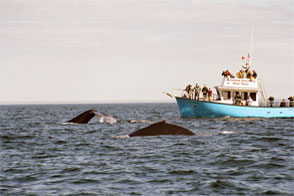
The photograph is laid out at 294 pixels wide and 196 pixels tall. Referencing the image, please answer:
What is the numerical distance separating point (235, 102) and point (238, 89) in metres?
1.50

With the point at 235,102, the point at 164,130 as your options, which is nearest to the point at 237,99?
the point at 235,102

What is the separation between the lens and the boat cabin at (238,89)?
46625 millimetres

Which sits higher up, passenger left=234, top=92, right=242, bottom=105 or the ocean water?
passenger left=234, top=92, right=242, bottom=105

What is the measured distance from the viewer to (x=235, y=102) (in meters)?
47.1

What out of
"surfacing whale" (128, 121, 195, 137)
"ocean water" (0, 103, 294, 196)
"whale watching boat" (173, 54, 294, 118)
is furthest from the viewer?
"whale watching boat" (173, 54, 294, 118)

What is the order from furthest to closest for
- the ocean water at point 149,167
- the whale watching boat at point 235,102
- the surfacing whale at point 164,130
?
the whale watching boat at point 235,102, the surfacing whale at point 164,130, the ocean water at point 149,167

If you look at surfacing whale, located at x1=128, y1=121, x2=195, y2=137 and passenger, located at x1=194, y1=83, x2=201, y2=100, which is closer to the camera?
surfacing whale, located at x1=128, y1=121, x2=195, y2=137

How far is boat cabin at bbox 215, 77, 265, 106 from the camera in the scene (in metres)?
46.6

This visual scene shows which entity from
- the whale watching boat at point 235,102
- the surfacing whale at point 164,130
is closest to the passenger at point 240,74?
the whale watching boat at point 235,102

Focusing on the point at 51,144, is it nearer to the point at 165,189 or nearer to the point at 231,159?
the point at 231,159

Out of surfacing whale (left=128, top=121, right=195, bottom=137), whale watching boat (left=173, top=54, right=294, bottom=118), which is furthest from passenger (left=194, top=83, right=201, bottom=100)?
surfacing whale (left=128, top=121, right=195, bottom=137)

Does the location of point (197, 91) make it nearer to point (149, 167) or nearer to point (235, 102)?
point (235, 102)

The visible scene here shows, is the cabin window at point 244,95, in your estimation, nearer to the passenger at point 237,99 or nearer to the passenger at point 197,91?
the passenger at point 237,99

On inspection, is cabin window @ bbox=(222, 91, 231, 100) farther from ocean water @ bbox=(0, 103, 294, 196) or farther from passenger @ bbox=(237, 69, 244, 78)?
ocean water @ bbox=(0, 103, 294, 196)
